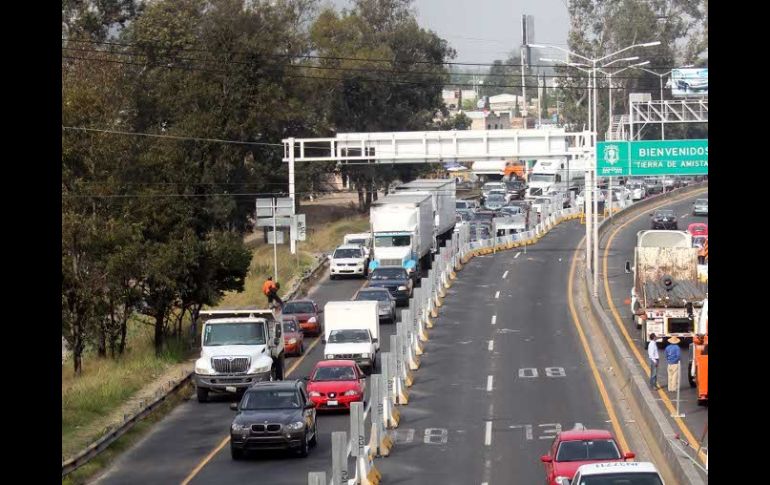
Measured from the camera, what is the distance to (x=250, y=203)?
85500mm

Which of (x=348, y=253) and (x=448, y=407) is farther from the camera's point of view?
(x=348, y=253)

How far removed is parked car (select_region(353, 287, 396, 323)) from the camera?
4881 centimetres

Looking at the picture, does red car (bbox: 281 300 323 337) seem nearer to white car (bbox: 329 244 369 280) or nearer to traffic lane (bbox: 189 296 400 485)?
white car (bbox: 329 244 369 280)

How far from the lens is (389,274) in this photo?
179 ft

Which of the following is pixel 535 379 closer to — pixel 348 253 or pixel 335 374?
pixel 335 374

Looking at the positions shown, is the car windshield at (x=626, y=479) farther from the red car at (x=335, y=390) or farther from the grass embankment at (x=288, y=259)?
the grass embankment at (x=288, y=259)

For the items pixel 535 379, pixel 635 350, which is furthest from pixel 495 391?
pixel 635 350

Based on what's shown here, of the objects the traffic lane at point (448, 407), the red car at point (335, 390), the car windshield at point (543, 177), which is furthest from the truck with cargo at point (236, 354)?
the car windshield at point (543, 177)

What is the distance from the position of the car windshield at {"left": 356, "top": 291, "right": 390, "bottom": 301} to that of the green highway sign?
18.8m

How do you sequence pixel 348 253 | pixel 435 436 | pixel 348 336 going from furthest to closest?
pixel 348 253, pixel 348 336, pixel 435 436

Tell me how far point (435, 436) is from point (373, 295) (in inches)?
773
